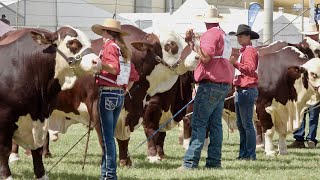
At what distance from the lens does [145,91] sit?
10461mm

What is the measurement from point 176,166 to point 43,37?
3.23 meters

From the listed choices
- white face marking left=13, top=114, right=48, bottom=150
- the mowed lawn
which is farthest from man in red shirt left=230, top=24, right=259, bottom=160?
white face marking left=13, top=114, right=48, bottom=150

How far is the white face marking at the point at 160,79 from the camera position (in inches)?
419

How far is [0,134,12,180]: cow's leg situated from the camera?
7657mm

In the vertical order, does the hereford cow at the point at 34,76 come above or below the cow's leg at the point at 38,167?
above

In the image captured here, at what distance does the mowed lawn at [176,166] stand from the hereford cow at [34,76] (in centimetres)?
103

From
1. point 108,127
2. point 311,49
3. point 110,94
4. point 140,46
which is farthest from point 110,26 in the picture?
point 311,49

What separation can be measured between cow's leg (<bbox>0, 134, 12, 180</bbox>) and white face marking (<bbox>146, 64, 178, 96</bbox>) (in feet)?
10.7

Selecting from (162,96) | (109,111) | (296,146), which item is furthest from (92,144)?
(109,111)

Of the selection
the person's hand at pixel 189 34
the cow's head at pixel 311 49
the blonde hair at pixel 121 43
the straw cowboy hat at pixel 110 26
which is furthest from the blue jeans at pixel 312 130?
A: the straw cowboy hat at pixel 110 26

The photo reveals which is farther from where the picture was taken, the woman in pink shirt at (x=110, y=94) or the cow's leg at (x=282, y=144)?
the cow's leg at (x=282, y=144)

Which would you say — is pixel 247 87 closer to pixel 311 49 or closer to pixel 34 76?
pixel 311 49

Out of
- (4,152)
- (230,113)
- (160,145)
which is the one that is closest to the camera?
(4,152)

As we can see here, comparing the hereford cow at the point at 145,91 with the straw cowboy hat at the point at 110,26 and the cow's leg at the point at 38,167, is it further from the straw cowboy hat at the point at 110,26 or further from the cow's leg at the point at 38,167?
the straw cowboy hat at the point at 110,26
